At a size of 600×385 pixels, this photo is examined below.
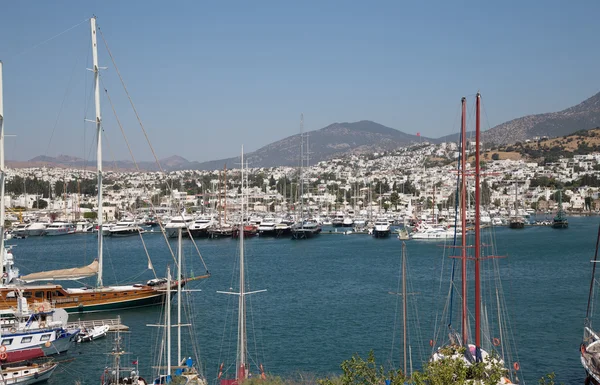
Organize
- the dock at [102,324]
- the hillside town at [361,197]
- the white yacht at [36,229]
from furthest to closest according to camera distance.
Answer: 1. the hillside town at [361,197]
2. the white yacht at [36,229]
3. the dock at [102,324]

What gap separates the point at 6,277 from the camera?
3011 cm

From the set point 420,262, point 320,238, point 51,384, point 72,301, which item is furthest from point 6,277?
point 320,238

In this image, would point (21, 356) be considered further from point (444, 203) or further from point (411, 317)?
point (444, 203)

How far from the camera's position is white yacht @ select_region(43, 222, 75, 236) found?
84150 millimetres

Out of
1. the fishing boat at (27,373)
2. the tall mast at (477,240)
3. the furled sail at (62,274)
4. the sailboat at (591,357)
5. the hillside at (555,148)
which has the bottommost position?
the fishing boat at (27,373)

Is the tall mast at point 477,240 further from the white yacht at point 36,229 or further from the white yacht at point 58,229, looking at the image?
the white yacht at point 58,229

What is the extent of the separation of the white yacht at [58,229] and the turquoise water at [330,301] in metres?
20.9

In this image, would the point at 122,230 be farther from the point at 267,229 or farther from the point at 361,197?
the point at 361,197

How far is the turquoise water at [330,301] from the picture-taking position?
23.5m

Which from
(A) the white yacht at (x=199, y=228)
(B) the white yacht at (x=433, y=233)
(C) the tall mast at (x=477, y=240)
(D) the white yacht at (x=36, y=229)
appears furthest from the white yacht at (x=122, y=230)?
(C) the tall mast at (x=477, y=240)

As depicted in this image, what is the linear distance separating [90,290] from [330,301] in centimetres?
1058

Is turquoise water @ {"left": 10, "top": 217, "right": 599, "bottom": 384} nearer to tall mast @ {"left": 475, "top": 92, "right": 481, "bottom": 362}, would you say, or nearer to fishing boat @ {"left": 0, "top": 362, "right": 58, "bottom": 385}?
fishing boat @ {"left": 0, "top": 362, "right": 58, "bottom": 385}

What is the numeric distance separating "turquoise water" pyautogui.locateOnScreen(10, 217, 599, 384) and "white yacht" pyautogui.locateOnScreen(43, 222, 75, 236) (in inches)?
822

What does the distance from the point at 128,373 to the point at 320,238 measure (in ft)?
173
